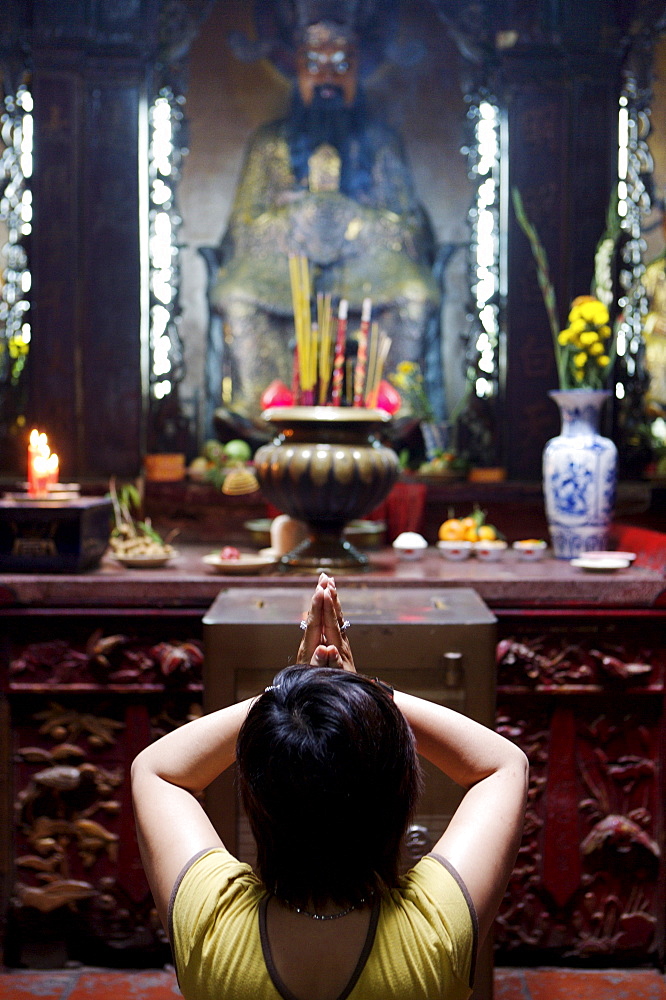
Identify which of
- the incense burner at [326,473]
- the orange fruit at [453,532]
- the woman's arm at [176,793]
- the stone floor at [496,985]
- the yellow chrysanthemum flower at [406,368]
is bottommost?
the stone floor at [496,985]

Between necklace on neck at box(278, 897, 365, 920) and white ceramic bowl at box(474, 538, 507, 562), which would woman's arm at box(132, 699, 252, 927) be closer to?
necklace on neck at box(278, 897, 365, 920)

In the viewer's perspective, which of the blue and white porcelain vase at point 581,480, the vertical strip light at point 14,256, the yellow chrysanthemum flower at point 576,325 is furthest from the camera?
the vertical strip light at point 14,256

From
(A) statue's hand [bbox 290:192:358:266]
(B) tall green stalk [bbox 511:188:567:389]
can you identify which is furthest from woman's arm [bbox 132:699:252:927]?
(A) statue's hand [bbox 290:192:358:266]

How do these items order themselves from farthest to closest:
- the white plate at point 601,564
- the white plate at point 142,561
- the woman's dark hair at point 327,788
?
the white plate at point 142,561, the white plate at point 601,564, the woman's dark hair at point 327,788

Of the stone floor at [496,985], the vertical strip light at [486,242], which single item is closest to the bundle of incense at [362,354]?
the vertical strip light at [486,242]

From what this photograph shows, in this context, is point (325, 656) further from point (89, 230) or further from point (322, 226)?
point (322, 226)

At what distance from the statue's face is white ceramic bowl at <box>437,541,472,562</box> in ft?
7.36

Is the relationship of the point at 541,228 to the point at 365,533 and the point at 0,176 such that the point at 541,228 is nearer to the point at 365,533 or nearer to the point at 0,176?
the point at 365,533

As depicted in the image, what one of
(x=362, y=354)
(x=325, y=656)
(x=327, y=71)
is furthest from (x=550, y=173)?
(x=325, y=656)

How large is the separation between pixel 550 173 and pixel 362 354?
0.87m

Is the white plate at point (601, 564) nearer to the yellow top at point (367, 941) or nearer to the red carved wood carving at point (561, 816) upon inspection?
the red carved wood carving at point (561, 816)

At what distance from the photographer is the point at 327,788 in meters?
1.04

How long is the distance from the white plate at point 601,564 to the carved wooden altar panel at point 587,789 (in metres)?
0.18

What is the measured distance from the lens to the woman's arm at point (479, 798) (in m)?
1.12
